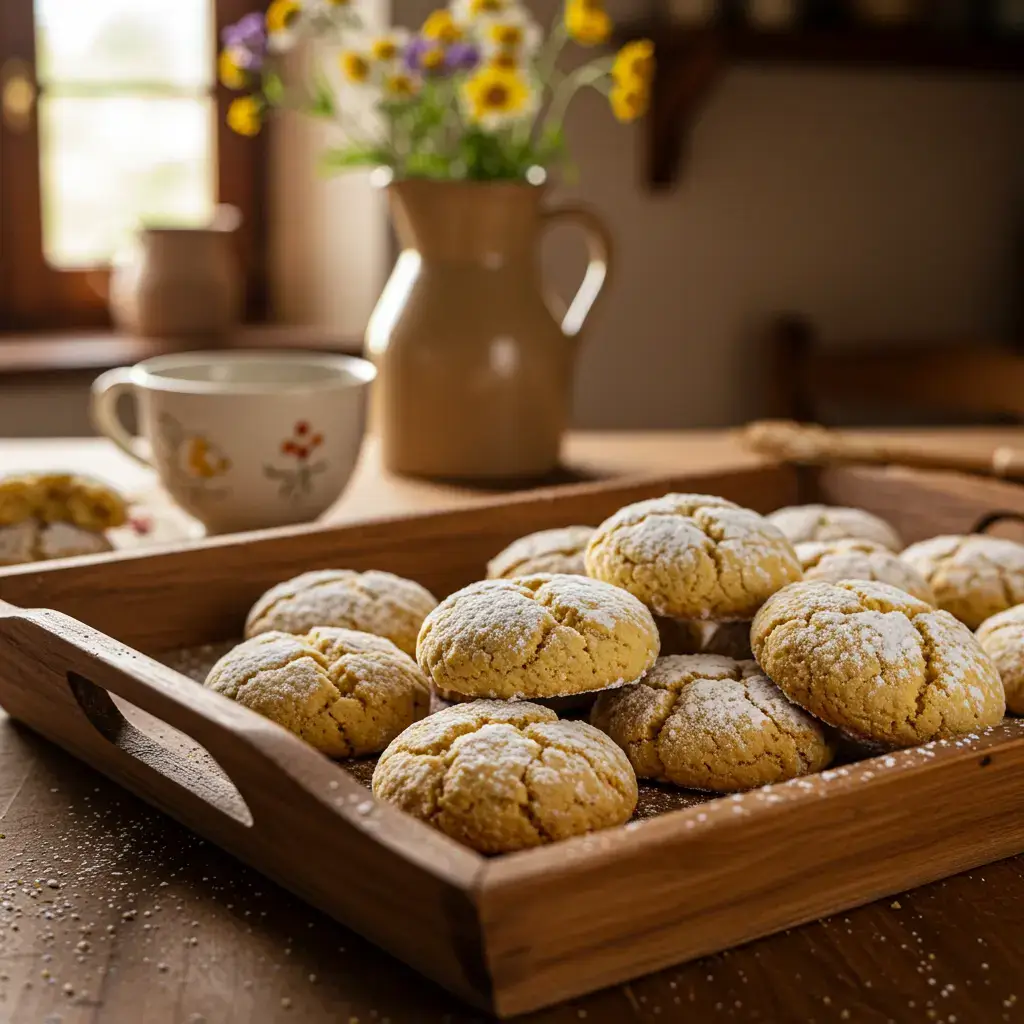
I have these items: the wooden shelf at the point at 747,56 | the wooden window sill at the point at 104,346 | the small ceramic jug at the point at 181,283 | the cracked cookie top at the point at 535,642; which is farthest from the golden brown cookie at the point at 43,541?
the wooden shelf at the point at 747,56

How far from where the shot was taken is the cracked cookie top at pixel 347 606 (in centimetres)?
88

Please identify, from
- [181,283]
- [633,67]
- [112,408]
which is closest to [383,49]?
[633,67]

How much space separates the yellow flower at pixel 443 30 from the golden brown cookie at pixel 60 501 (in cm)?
65

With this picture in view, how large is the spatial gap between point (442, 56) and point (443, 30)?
0.03 meters

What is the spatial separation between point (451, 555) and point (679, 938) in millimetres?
529

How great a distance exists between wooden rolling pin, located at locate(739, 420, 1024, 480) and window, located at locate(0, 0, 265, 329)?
194cm

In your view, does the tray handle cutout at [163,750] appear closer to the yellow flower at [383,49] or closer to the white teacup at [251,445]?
the white teacup at [251,445]

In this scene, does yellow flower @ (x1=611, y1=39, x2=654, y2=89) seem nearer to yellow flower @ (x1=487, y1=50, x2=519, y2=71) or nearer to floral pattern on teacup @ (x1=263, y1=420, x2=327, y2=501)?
yellow flower @ (x1=487, y1=50, x2=519, y2=71)

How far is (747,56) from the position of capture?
110 inches

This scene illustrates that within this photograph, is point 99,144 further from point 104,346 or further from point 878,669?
point 878,669

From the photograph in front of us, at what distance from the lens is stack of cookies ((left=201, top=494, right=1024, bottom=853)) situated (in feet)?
2.14

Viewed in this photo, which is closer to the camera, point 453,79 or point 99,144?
point 453,79

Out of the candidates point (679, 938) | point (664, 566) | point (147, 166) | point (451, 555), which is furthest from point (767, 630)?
point (147, 166)

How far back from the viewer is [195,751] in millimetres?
767
